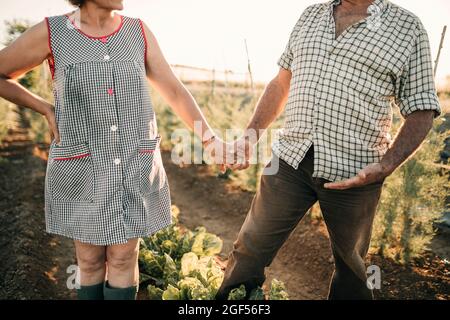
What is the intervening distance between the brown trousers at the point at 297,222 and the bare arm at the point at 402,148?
144 millimetres

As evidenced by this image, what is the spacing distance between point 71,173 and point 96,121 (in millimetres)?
272

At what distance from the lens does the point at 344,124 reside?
6.58 feet

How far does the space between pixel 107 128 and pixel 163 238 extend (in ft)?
6.42

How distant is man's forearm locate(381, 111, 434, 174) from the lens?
190 cm

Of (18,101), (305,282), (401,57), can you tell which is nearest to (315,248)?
(305,282)

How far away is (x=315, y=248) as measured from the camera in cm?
433

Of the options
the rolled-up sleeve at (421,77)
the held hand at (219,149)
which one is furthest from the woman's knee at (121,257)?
the rolled-up sleeve at (421,77)

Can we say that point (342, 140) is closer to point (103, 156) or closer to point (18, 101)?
point (103, 156)

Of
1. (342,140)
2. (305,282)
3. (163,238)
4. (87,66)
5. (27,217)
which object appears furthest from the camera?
(27,217)

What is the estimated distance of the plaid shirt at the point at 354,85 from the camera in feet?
6.17

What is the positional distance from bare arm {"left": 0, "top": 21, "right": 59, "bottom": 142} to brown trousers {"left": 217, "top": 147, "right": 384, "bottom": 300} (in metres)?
1.18

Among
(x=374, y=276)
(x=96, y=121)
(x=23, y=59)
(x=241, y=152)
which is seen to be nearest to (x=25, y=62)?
(x=23, y=59)

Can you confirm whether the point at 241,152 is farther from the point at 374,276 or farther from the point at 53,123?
the point at 374,276

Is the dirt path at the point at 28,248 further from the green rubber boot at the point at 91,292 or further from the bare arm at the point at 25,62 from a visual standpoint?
the bare arm at the point at 25,62
